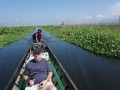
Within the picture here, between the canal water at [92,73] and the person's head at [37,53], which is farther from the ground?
the person's head at [37,53]

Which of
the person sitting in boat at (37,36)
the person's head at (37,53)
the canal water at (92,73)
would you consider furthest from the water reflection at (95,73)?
the person's head at (37,53)

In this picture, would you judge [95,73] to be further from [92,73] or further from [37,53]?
[37,53]

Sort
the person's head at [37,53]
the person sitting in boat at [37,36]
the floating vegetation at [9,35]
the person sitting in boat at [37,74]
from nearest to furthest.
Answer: the person's head at [37,53] → the person sitting in boat at [37,74] → the person sitting in boat at [37,36] → the floating vegetation at [9,35]

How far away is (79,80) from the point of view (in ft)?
30.6

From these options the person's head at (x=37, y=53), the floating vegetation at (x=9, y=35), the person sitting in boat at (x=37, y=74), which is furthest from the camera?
the floating vegetation at (x=9, y=35)

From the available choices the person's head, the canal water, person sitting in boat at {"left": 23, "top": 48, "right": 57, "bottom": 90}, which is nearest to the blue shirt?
person sitting in boat at {"left": 23, "top": 48, "right": 57, "bottom": 90}

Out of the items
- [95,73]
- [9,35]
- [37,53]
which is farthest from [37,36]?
[9,35]

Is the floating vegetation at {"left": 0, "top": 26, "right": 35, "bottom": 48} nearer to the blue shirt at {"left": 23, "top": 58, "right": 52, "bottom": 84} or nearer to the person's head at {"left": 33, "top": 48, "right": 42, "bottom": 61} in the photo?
the blue shirt at {"left": 23, "top": 58, "right": 52, "bottom": 84}

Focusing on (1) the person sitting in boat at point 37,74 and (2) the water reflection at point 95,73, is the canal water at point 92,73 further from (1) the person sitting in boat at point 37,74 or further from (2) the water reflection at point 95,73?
(1) the person sitting in boat at point 37,74

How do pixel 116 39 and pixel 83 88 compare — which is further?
pixel 116 39

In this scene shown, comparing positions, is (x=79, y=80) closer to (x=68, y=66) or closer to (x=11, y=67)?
(x=68, y=66)

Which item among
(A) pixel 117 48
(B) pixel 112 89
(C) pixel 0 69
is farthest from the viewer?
(A) pixel 117 48

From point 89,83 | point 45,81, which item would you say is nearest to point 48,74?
point 45,81

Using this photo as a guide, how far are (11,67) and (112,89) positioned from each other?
666cm
